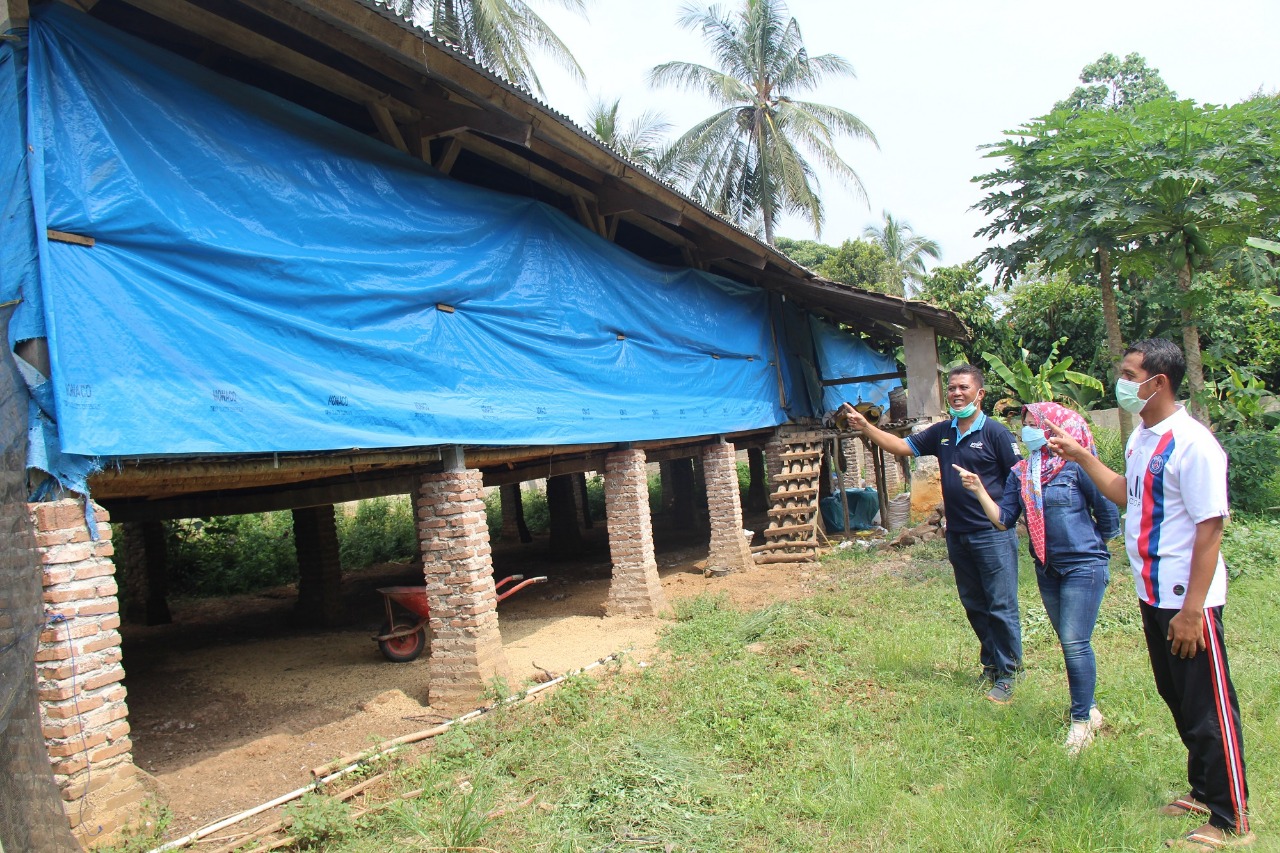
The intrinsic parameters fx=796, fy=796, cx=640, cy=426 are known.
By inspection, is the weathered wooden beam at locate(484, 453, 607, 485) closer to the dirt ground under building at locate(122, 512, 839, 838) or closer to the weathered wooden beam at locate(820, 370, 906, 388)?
the dirt ground under building at locate(122, 512, 839, 838)

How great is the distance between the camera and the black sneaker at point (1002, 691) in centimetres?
486

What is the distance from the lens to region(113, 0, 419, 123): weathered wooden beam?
4973 millimetres

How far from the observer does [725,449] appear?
38.1 feet

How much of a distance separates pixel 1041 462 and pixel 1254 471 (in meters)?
9.64

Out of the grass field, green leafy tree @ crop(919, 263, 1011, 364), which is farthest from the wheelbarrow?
green leafy tree @ crop(919, 263, 1011, 364)

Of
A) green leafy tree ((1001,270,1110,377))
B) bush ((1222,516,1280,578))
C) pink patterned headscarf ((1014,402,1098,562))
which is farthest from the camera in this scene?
green leafy tree ((1001,270,1110,377))

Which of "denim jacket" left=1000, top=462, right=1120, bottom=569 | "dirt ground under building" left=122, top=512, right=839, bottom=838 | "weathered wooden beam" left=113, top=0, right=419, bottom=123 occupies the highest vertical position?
"weathered wooden beam" left=113, top=0, right=419, bottom=123

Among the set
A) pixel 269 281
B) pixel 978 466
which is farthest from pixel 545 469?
pixel 978 466

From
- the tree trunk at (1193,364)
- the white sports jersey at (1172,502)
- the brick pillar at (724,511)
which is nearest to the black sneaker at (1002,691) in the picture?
the white sports jersey at (1172,502)

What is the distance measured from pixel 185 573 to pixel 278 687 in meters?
9.92

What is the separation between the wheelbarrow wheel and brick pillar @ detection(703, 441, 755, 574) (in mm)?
4856

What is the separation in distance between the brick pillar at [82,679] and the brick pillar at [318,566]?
640cm

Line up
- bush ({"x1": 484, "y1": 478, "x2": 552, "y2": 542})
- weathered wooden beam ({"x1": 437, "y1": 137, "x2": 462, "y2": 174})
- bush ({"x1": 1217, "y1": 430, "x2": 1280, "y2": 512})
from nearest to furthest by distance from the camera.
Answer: weathered wooden beam ({"x1": 437, "y1": 137, "x2": 462, "y2": 174})
bush ({"x1": 1217, "y1": 430, "x2": 1280, "y2": 512})
bush ({"x1": 484, "y1": 478, "x2": 552, "y2": 542})

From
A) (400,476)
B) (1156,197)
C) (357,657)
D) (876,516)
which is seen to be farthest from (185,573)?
(1156,197)
